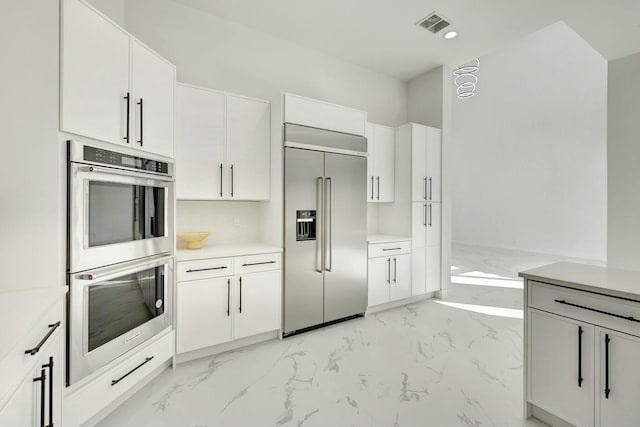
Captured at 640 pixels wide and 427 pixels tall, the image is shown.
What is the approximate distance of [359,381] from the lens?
7.13ft

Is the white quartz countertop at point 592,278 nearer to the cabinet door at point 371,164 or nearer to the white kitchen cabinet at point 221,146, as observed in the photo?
the cabinet door at point 371,164

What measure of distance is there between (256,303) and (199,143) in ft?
5.18

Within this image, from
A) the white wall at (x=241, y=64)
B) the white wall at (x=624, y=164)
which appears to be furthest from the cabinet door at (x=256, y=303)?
the white wall at (x=624, y=164)

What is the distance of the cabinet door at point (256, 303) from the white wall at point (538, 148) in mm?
7331

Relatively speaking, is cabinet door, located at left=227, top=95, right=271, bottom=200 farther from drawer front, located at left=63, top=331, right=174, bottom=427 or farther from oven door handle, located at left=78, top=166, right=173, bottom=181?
drawer front, located at left=63, top=331, right=174, bottom=427

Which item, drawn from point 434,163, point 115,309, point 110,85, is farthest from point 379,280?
point 110,85

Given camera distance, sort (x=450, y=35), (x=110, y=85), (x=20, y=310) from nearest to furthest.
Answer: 1. (x=20, y=310)
2. (x=110, y=85)
3. (x=450, y=35)

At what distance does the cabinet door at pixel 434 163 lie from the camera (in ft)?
13.1

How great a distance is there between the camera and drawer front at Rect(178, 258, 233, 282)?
2.37 m

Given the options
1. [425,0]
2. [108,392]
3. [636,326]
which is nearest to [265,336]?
[108,392]

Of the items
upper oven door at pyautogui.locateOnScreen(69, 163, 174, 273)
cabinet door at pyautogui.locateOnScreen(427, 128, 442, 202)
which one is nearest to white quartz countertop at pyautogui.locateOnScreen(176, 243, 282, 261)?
upper oven door at pyautogui.locateOnScreen(69, 163, 174, 273)

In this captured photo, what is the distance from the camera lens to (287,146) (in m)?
2.86

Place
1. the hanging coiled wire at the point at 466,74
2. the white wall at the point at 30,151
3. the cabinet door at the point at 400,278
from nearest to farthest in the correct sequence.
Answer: the white wall at the point at 30,151 < the cabinet door at the point at 400,278 < the hanging coiled wire at the point at 466,74

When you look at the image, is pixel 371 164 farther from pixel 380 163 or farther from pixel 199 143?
pixel 199 143
